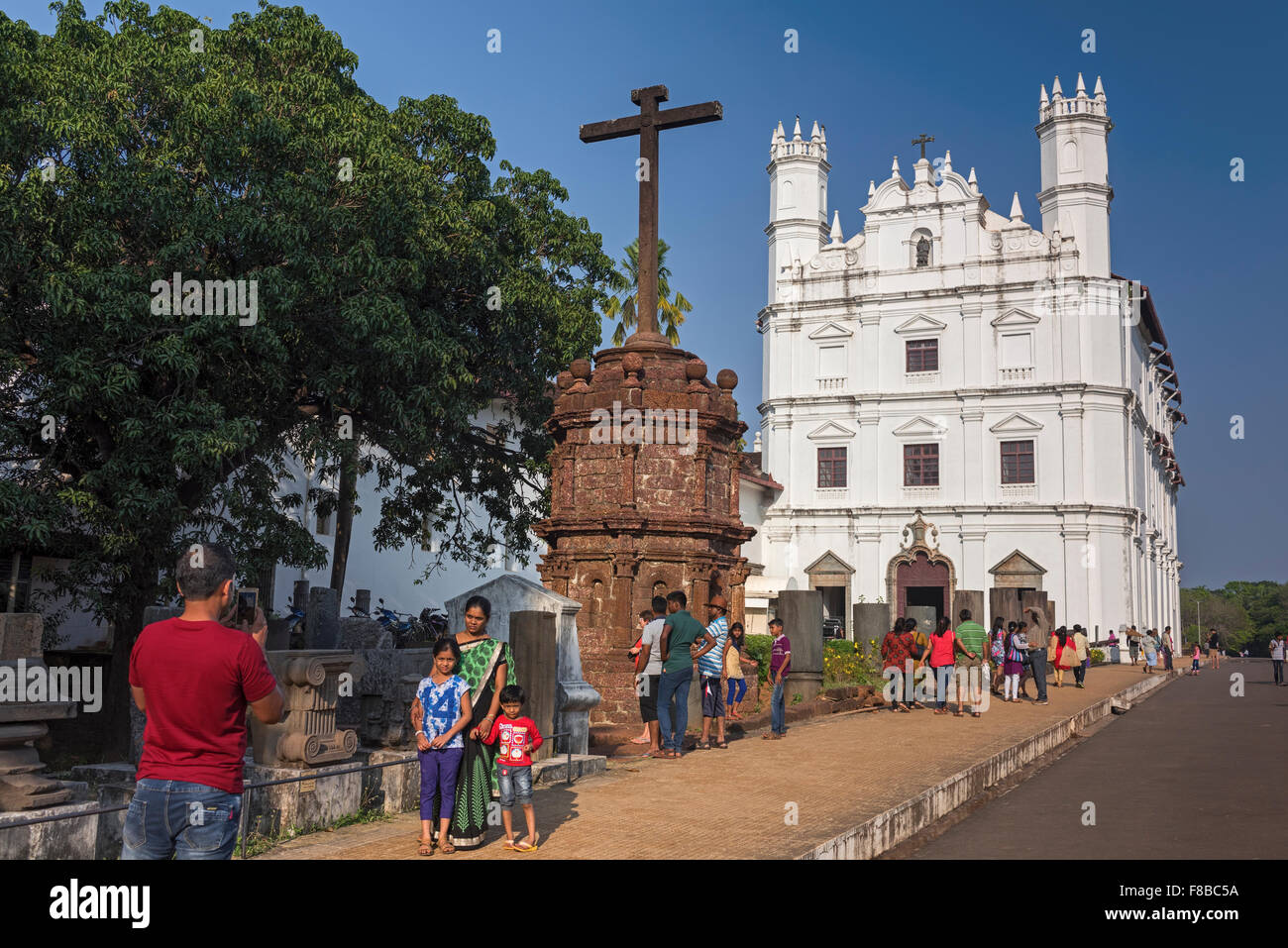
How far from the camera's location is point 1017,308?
131 ft

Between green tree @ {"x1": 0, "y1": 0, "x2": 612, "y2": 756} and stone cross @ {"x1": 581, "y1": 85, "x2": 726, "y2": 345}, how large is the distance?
259 centimetres

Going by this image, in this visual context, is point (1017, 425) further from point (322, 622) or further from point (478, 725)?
point (478, 725)

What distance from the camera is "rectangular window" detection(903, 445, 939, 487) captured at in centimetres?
4109

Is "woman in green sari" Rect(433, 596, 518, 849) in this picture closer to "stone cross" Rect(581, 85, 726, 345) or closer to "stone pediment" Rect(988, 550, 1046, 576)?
"stone cross" Rect(581, 85, 726, 345)

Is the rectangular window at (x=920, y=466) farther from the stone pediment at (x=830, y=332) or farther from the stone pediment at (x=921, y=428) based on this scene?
the stone pediment at (x=830, y=332)

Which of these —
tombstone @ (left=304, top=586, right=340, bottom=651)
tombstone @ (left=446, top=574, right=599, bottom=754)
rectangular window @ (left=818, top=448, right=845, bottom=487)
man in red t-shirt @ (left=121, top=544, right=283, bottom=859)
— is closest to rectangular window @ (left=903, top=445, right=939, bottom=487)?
rectangular window @ (left=818, top=448, right=845, bottom=487)

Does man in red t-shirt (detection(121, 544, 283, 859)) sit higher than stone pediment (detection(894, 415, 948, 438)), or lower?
lower

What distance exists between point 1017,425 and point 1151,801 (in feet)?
106

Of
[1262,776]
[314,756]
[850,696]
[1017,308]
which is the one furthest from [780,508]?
[314,756]

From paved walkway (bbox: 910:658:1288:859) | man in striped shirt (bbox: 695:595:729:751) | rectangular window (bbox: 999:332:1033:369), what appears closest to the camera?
paved walkway (bbox: 910:658:1288:859)

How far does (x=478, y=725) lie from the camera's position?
255 inches

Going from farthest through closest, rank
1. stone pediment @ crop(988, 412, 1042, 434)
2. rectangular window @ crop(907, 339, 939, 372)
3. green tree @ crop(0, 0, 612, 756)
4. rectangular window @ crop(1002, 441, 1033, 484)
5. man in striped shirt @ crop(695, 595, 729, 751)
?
rectangular window @ crop(907, 339, 939, 372), rectangular window @ crop(1002, 441, 1033, 484), stone pediment @ crop(988, 412, 1042, 434), green tree @ crop(0, 0, 612, 756), man in striped shirt @ crop(695, 595, 729, 751)

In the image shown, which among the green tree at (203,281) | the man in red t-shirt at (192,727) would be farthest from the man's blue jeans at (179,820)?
the green tree at (203,281)
